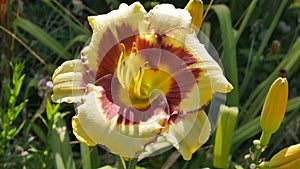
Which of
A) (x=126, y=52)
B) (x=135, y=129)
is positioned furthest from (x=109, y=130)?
(x=126, y=52)

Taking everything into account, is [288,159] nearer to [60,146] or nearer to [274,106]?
[274,106]

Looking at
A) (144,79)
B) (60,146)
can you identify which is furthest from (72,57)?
(144,79)

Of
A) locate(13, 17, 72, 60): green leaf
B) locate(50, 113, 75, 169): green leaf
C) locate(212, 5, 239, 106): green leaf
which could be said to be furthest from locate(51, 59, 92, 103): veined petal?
locate(13, 17, 72, 60): green leaf

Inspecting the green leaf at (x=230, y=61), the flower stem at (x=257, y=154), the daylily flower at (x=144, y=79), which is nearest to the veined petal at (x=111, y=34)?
the daylily flower at (x=144, y=79)

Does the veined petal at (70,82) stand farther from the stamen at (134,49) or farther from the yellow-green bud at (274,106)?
the yellow-green bud at (274,106)

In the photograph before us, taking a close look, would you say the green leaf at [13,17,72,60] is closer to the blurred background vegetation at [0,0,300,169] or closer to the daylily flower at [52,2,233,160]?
the blurred background vegetation at [0,0,300,169]

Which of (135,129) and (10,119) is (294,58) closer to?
(10,119)
